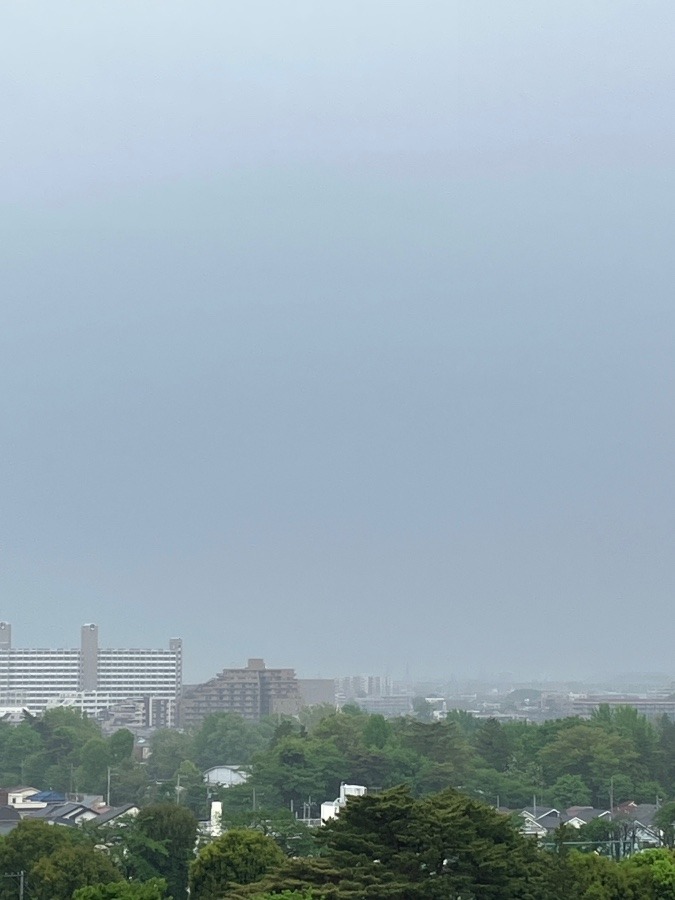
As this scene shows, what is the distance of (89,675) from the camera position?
11344 cm

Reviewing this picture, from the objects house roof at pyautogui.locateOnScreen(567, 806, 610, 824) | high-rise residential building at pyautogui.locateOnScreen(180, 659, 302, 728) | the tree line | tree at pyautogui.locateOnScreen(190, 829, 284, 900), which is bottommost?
house roof at pyautogui.locateOnScreen(567, 806, 610, 824)

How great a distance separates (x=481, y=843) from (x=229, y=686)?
3292 inches

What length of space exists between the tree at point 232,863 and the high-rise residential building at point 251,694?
258 feet

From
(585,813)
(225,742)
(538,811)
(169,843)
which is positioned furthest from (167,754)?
(169,843)

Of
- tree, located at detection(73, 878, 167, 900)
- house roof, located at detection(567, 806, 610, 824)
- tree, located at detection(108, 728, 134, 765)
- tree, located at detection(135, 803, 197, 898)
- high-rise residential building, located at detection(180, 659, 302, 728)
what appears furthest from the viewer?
high-rise residential building, located at detection(180, 659, 302, 728)

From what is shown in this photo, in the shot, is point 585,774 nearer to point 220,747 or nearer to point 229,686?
point 220,747

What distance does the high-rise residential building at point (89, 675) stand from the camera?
11200 cm

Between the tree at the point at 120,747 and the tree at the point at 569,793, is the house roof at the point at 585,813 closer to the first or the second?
the tree at the point at 569,793

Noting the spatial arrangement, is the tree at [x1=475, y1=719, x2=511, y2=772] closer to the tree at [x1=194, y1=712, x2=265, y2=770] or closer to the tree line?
the tree line

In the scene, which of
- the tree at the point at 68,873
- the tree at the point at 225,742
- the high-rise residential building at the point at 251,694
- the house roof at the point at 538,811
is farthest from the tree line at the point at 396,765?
the high-rise residential building at the point at 251,694

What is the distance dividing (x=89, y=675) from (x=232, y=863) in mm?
97015

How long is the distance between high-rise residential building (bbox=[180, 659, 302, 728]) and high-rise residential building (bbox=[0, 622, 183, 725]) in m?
10.8

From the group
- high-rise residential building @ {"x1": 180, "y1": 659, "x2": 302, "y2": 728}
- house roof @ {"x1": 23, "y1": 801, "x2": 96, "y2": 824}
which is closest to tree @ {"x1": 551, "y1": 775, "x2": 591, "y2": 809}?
house roof @ {"x1": 23, "y1": 801, "x2": 96, "y2": 824}

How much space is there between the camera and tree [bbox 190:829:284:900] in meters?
18.5
